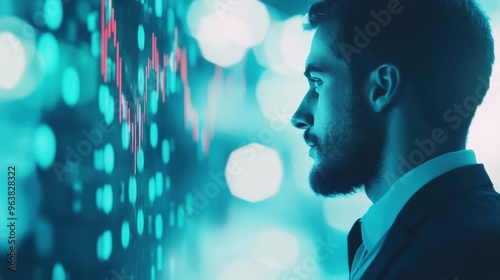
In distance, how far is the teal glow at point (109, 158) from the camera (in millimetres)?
1123

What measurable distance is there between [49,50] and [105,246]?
0.50 m

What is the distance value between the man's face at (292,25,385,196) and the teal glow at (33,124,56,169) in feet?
2.20

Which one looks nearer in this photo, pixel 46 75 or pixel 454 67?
pixel 46 75

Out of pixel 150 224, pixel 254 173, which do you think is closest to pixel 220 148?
pixel 254 173

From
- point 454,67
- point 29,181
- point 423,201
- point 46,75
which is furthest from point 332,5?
point 29,181

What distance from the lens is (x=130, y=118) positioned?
4.34 ft

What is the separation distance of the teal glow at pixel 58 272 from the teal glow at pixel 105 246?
168 mm

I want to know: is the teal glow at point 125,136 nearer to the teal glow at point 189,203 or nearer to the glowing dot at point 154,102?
the glowing dot at point 154,102

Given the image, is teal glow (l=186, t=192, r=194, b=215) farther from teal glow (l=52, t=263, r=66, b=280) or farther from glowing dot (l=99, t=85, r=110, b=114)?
teal glow (l=52, t=263, r=66, b=280)

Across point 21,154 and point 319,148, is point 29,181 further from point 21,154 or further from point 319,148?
point 319,148

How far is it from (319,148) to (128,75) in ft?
1.86

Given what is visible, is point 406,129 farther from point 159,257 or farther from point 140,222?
point 159,257

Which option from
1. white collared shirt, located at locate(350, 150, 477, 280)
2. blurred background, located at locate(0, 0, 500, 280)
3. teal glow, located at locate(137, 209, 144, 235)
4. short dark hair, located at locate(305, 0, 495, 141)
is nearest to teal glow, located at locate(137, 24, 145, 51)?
blurred background, located at locate(0, 0, 500, 280)

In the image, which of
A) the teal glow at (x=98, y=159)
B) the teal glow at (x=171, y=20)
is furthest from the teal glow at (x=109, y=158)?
the teal glow at (x=171, y=20)
